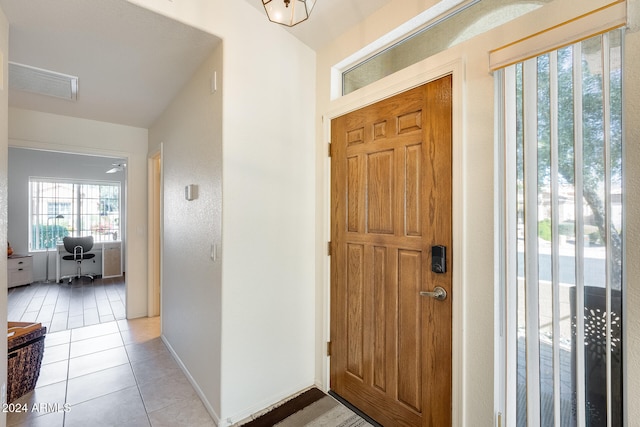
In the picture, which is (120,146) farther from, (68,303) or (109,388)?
(109,388)

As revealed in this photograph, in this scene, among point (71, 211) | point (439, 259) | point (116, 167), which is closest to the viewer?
point (439, 259)

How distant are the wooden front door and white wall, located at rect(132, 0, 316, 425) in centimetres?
27

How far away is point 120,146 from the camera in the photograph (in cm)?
360

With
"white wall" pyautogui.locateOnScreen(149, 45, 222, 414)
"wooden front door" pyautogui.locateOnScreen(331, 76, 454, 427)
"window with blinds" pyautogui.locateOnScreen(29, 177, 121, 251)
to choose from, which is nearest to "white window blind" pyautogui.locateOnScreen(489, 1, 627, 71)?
"wooden front door" pyautogui.locateOnScreen(331, 76, 454, 427)

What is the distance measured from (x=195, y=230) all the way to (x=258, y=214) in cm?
61

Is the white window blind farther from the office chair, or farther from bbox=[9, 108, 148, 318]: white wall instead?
the office chair

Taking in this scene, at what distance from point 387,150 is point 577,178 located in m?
0.92

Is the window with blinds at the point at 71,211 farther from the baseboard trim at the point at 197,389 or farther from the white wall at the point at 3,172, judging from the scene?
the white wall at the point at 3,172

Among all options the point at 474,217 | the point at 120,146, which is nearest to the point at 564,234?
the point at 474,217

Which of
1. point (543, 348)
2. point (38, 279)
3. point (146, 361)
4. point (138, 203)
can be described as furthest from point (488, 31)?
point (38, 279)

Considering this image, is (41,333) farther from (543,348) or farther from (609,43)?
(609,43)

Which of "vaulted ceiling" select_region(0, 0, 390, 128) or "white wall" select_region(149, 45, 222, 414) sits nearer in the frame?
"vaulted ceiling" select_region(0, 0, 390, 128)

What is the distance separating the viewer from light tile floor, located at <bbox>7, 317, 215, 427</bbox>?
1868mm

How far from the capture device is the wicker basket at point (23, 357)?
1.96 m
